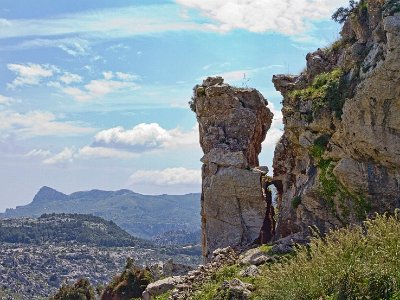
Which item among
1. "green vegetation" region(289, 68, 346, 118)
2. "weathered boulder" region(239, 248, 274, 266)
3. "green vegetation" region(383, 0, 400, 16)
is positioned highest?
"green vegetation" region(383, 0, 400, 16)

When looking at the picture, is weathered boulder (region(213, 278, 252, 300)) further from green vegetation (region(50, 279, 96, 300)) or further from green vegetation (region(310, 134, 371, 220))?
green vegetation (region(50, 279, 96, 300))

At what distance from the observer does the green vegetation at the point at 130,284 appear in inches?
2333

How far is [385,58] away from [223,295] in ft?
47.8

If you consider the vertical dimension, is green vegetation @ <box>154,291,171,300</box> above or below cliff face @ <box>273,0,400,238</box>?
below

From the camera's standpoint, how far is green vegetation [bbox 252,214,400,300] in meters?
21.4

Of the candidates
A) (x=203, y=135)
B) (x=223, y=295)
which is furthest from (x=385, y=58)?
(x=203, y=135)

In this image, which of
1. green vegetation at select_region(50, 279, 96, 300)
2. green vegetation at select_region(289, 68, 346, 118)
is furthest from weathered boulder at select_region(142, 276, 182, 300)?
green vegetation at select_region(50, 279, 96, 300)

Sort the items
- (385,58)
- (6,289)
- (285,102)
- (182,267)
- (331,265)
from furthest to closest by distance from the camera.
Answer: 1. (6,289)
2. (182,267)
3. (285,102)
4. (385,58)
5. (331,265)

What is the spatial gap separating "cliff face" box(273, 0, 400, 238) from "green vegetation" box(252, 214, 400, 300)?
9.95 m

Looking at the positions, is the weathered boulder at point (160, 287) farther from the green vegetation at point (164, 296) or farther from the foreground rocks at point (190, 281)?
the green vegetation at point (164, 296)

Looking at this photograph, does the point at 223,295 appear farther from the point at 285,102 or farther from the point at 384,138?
the point at 285,102

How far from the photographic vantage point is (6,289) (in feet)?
656

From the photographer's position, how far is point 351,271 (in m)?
22.3

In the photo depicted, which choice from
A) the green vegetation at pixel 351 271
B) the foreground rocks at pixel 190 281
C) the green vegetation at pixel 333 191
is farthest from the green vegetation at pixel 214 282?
the green vegetation at pixel 333 191
